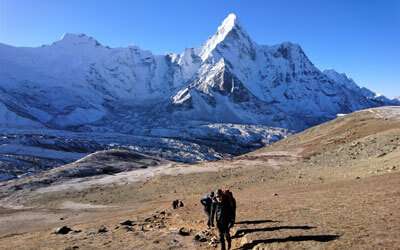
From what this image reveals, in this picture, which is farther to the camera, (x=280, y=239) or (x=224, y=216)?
(x=280, y=239)

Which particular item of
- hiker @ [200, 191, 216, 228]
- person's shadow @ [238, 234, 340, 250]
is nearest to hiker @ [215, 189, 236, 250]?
person's shadow @ [238, 234, 340, 250]

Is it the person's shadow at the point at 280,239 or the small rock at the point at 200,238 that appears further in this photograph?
the small rock at the point at 200,238

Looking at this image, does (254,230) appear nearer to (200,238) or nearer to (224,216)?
(200,238)

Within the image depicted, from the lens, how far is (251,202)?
38.7 meters

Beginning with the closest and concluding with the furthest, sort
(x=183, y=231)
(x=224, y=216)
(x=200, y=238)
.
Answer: (x=224, y=216) < (x=200, y=238) < (x=183, y=231)

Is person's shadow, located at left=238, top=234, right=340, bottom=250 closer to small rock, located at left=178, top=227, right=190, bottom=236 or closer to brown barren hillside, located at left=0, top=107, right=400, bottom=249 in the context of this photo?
brown barren hillside, located at left=0, top=107, right=400, bottom=249

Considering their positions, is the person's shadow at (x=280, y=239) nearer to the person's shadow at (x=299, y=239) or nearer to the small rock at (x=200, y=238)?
the person's shadow at (x=299, y=239)

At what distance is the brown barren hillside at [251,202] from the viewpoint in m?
24.0

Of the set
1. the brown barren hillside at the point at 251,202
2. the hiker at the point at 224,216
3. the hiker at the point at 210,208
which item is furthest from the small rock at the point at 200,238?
the hiker at the point at 224,216

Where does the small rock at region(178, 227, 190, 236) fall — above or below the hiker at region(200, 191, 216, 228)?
below

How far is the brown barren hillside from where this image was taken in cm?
2403

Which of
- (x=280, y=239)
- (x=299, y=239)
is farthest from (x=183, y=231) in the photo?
(x=299, y=239)

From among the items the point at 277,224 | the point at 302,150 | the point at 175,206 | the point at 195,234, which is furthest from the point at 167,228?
the point at 302,150

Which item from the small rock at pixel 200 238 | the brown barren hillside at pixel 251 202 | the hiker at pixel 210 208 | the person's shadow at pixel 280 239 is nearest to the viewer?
the person's shadow at pixel 280 239
